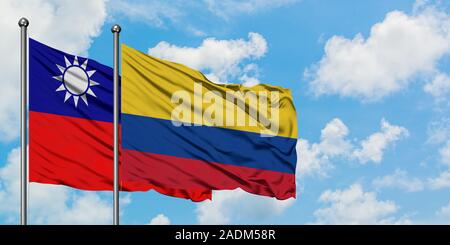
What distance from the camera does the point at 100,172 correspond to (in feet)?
52.0

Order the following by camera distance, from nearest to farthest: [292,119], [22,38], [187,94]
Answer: [22,38] < [187,94] < [292,119]

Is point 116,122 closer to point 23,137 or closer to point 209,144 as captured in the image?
point 23,137

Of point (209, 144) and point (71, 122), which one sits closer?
point (71, 122)

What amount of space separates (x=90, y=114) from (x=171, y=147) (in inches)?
71.8

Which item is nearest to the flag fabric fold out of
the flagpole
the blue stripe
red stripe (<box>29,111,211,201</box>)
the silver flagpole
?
the blue stripe

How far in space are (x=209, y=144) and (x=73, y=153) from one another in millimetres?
3106

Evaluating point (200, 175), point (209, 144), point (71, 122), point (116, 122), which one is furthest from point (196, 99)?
point (71, 122)

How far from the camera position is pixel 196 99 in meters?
17.2

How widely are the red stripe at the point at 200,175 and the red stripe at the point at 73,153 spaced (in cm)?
20

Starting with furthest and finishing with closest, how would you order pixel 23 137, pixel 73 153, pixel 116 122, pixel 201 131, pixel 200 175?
pixel 201 131 < pixel 200 175 < pixel 73 153 < pixel 116 122 < pixel 23 137

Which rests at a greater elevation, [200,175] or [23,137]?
[23,137]
